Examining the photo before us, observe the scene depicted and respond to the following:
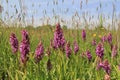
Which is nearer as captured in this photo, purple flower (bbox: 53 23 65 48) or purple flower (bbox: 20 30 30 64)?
purple flower (bbox: 20 30 30 64)

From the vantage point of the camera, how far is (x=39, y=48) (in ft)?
8.42

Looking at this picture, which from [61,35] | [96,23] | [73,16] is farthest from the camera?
[96,23]

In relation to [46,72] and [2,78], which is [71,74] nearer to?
[46,72]

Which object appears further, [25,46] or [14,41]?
[14,41]

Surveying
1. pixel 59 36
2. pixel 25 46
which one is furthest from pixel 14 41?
pixel 59 36

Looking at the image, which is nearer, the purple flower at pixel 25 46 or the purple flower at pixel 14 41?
the purple flower at pixel 25 46

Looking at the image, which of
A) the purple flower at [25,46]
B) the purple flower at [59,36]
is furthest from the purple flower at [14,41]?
the purple flower at [59,36]

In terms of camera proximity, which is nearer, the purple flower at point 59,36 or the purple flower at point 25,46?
the purple flower at point 25,46

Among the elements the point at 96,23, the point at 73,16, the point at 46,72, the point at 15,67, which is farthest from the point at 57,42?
the point at 96,23

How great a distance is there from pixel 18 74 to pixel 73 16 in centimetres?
409

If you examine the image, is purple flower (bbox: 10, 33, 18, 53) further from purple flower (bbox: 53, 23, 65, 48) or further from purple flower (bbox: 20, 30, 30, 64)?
purple flower (bbox: 53, 23, 65, 48)

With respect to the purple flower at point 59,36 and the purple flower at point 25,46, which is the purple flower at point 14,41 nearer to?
the purple flower at point 25,46

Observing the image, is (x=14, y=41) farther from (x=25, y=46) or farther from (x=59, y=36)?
(x=59, y=36)

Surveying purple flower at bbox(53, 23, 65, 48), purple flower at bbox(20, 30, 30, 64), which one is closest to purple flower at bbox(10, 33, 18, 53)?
purple flower at bbox(20, 30, 30, 64)
